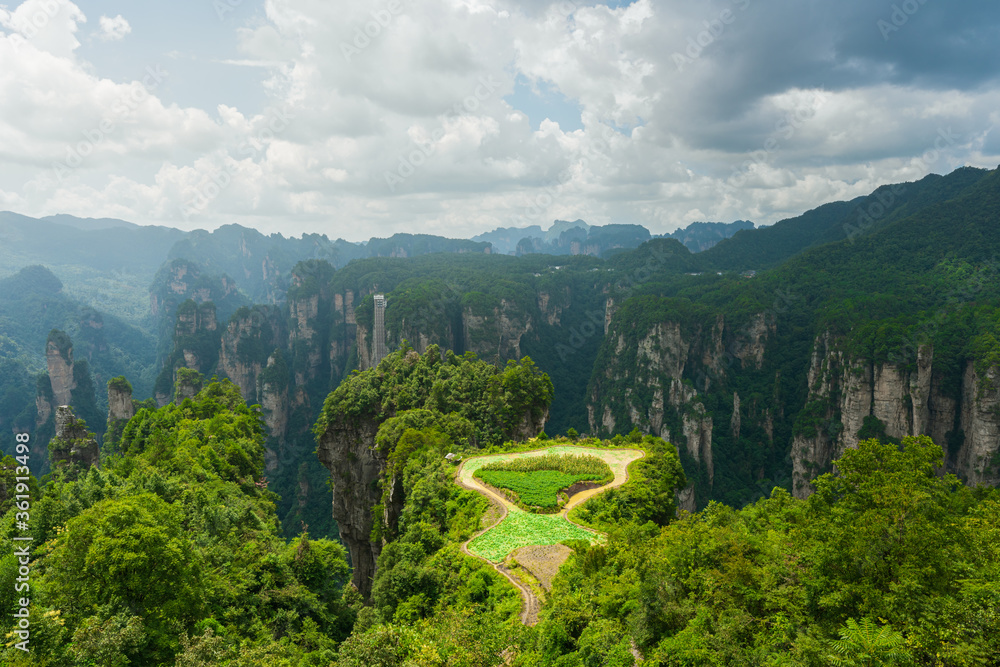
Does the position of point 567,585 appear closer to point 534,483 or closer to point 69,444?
point 534,483

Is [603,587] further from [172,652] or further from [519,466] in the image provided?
[519,466]

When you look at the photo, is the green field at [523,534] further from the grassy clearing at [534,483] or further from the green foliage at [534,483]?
the grassy clearing at [534,483]

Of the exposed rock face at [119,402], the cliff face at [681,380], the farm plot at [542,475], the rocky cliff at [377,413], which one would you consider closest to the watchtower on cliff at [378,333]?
the exposed rock face at [119,402]

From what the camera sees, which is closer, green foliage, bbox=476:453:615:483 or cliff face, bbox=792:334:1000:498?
green foliage, bbox=476:453:615:483

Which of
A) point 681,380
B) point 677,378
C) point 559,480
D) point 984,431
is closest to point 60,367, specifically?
point 559,480

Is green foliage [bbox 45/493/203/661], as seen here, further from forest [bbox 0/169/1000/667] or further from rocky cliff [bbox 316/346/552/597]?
rocky cliff [bbox 316/346/552/597]

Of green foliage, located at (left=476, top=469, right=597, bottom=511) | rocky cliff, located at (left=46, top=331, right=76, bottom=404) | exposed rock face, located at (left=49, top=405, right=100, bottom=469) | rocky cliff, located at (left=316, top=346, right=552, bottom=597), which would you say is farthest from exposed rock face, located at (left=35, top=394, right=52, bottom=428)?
green foliage, located at (left=476, top=469, right=597, bottom=511)

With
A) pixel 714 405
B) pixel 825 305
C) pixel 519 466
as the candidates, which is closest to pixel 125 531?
pixel 519 466
